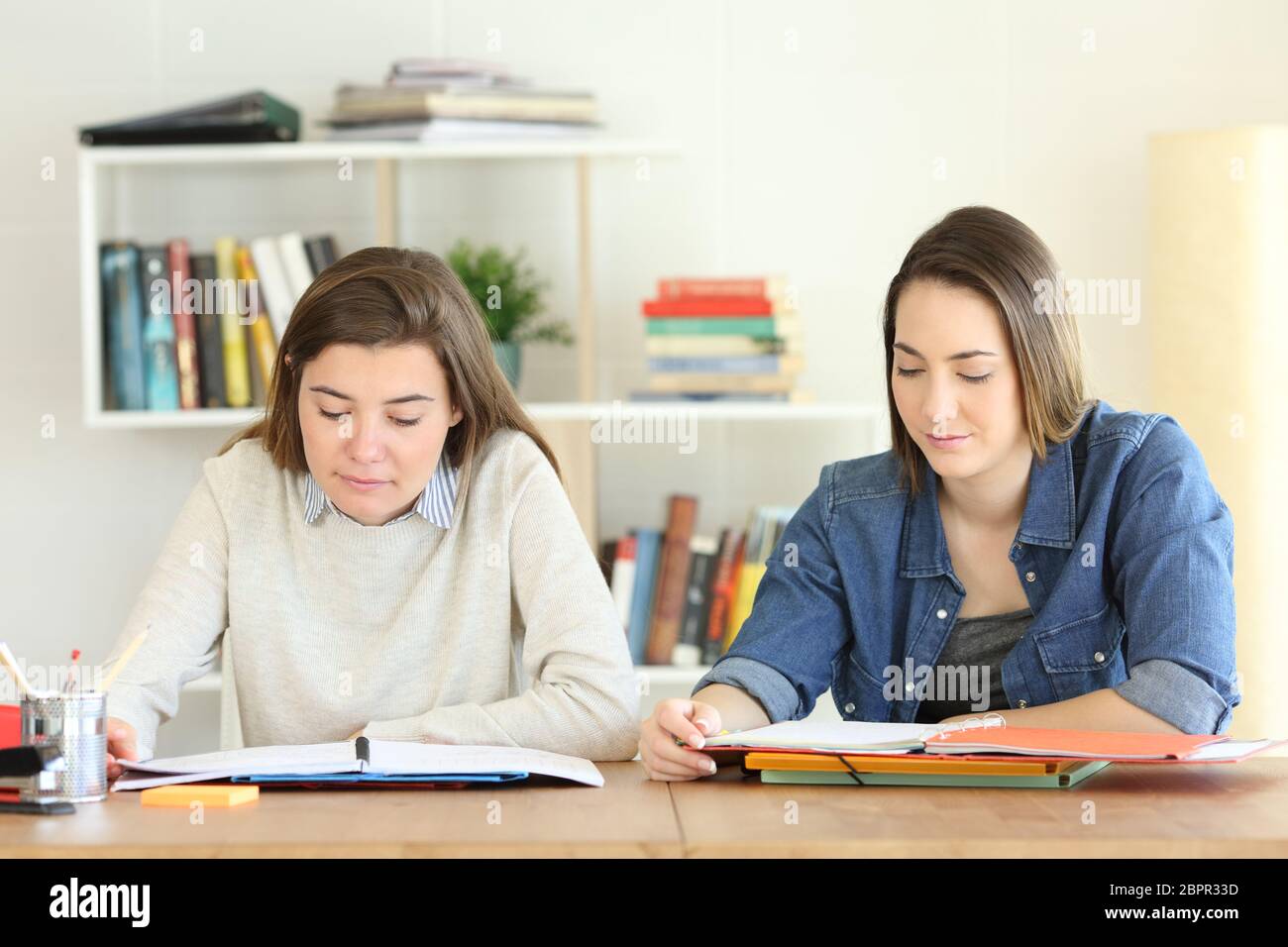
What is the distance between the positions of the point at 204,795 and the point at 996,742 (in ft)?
2.20

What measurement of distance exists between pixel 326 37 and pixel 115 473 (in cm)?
98

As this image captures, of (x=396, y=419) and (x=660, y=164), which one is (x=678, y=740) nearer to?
(x=396, y=419)

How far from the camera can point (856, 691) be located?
1681mm

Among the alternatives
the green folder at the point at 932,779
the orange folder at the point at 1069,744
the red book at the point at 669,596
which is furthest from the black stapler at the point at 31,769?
the red book at the point at 669,596

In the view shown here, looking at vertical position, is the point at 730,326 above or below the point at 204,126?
below

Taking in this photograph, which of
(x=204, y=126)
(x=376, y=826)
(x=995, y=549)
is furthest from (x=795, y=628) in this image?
(x=204, y=126)

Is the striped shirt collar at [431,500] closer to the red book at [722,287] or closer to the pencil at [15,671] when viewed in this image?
the pencil at [15,671]

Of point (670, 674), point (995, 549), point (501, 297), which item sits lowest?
point (670, 674)

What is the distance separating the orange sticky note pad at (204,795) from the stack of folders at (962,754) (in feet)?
1.30

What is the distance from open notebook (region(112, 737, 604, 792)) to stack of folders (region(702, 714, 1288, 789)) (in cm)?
17

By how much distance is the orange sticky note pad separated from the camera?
1.17 meters
